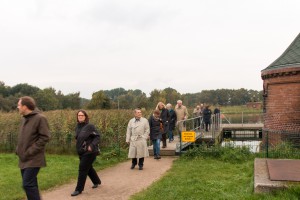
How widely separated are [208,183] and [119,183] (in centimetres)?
218

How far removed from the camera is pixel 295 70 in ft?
52.1

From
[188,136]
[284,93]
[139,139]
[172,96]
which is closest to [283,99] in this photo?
[284,93]

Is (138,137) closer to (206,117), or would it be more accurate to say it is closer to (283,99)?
(283,99)

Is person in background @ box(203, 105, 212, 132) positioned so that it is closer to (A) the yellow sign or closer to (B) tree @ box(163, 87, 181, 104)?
(A) the yellow sign

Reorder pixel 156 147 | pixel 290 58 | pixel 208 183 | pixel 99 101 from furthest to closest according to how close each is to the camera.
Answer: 1. pixel 99 101
2. pixel 290 58
3. pixel 156 147
4. pixel 208 183

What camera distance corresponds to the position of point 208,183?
321 inches

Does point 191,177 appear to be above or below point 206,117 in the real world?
below

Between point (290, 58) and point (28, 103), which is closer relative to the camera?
point (28, 103)

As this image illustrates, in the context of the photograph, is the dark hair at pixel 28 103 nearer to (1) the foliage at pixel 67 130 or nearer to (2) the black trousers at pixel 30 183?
(2) the black trousers at pixel 30 183

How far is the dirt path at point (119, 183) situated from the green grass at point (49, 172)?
0.45m

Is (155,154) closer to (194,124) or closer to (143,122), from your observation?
(143,122)

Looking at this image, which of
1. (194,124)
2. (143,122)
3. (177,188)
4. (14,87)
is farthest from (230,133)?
(14,87)

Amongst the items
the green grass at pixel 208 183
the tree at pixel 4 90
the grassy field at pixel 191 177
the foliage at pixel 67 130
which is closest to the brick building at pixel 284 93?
the grassy field at pixel 191 177

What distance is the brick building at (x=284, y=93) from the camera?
16016 millimetres
